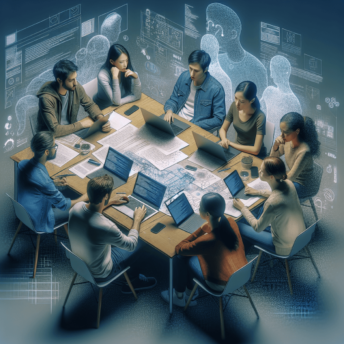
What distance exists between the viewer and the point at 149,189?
6355mm

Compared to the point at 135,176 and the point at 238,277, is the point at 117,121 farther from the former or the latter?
Result: the point at 238,277

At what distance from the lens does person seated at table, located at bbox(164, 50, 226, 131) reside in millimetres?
7408

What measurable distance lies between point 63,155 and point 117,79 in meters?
1.20

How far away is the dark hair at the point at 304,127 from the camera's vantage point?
6.62m

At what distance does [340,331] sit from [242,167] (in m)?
1.84

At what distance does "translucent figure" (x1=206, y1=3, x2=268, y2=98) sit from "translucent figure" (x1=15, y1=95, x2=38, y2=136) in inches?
101

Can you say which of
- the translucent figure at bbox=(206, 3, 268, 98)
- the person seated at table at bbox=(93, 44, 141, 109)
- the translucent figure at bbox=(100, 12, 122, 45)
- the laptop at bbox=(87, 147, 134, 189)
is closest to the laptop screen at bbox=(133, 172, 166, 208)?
the laptop at bbox=(87, 147, 134, 189)

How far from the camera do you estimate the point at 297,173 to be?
22.2ft

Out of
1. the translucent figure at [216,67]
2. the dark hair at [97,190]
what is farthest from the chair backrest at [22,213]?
the translucent figure at [216,67]

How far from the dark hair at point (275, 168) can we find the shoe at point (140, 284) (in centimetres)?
162

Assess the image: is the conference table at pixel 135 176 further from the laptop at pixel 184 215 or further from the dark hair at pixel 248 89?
the dark hair at pixel 248 89

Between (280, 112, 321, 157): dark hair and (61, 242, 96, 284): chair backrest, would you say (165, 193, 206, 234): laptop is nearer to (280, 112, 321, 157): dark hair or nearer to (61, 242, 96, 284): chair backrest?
(61, 242, 96, 284): chair backrest

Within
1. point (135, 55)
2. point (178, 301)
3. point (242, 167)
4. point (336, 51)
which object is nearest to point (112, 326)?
point (178, 301)

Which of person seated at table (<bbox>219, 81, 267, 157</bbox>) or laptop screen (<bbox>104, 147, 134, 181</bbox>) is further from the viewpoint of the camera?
person seated at table (<bbox>219, 81, 267, 157</bbox>)
